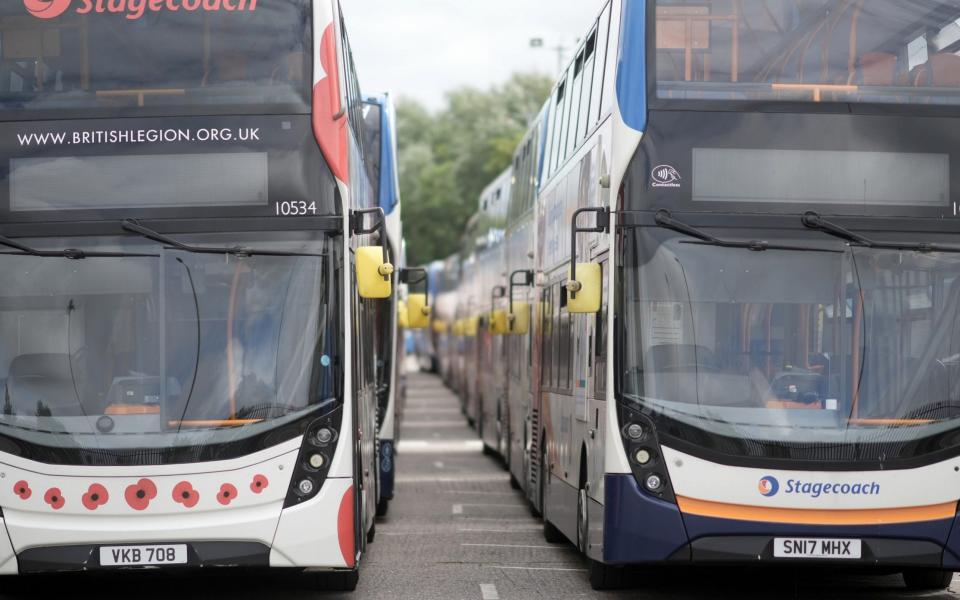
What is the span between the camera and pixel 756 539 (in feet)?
35.4

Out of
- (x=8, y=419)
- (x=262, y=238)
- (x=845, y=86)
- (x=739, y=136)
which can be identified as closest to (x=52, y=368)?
(x=8, y=419)

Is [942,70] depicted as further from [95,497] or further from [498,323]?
[498,323]

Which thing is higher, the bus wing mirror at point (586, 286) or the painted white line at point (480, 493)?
the bus wing mirror at point (586, 286)

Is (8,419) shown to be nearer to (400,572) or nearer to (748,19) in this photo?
(400,572)

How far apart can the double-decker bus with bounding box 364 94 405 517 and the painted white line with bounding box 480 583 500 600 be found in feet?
12.9

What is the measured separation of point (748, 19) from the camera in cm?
1137

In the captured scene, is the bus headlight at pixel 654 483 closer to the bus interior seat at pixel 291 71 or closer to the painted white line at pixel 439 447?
the bus interior seat at pixel 291 71

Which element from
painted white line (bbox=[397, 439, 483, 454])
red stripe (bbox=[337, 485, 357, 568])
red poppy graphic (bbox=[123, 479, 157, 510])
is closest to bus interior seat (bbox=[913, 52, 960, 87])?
red stripe (bbox=[337, 485, 357, 568])

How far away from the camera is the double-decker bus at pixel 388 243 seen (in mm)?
17469

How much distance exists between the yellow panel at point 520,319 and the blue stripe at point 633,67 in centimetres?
809

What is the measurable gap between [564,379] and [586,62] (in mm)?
2731

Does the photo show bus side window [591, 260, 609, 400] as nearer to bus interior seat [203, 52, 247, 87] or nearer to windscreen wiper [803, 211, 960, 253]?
windscreen wiper [803, 211, 960, 253]

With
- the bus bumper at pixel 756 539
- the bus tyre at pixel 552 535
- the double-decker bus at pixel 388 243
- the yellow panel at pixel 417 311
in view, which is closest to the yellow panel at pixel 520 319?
the yellow panel at pixel 417 311

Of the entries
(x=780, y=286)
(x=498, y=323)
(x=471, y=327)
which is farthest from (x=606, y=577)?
(x=471, y=327)
